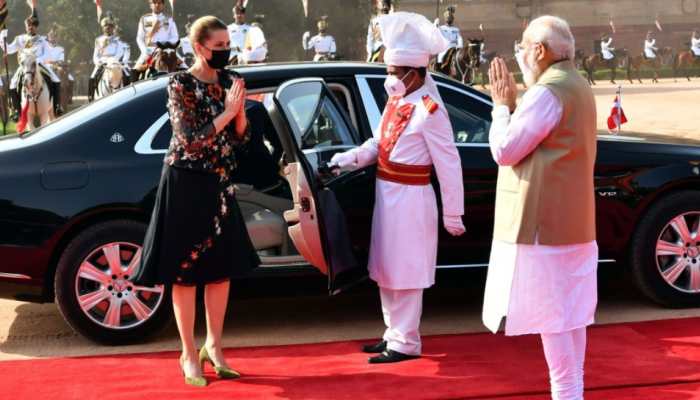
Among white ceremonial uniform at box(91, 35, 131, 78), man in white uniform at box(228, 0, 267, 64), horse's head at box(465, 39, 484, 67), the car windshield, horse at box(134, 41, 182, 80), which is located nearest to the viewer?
the car windshield

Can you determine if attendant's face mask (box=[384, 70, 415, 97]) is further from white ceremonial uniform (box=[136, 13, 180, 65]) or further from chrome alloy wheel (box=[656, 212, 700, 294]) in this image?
white ceremonial uniform (box=[136, 13, 180, 65])

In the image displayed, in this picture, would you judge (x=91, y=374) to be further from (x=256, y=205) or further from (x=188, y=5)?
(x=188, y=5)

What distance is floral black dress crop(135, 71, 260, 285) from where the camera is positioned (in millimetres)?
5680

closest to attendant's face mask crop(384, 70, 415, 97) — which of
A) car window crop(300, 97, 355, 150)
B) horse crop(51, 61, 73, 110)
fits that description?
car window crop(300, 97, 355, 150)

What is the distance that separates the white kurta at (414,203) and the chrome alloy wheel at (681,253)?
1796 mm

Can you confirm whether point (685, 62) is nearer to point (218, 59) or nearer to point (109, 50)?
point (109, 50)

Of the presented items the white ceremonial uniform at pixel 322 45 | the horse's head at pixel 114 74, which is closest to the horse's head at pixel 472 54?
the white ceremonial uniform at pixel 322 45

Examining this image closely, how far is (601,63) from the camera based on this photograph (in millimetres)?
54562

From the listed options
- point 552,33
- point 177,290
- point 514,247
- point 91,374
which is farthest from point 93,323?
point 552,33

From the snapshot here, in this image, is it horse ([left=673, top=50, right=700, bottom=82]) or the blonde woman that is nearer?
the blonde woman

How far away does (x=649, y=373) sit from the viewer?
6.10 meters

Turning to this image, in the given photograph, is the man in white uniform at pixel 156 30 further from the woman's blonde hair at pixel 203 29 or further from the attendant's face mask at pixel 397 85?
the woman's blonde hair at pixel 203 29

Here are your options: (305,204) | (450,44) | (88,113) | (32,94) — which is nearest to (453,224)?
(305,204)

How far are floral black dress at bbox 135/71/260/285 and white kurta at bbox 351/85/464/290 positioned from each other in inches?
32.4
